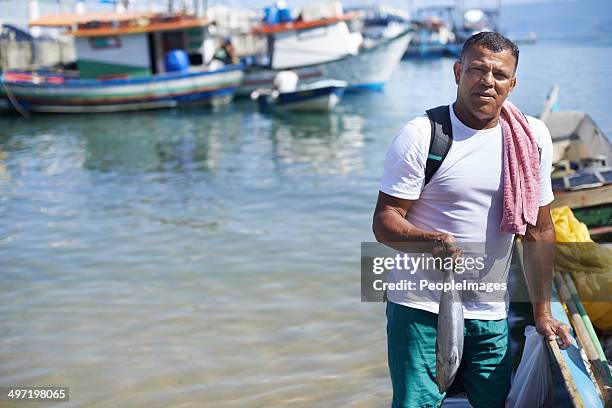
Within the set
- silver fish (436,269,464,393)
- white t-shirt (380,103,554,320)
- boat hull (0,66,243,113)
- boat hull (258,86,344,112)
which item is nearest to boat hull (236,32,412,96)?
boat hull (0,66,243,113)

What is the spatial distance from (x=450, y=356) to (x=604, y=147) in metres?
5.89

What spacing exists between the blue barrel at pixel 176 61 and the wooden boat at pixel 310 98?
413cm

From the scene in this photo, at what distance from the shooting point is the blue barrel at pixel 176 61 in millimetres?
24312

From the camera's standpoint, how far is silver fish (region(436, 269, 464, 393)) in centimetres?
250

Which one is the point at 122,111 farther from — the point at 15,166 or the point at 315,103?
the point at 15,166

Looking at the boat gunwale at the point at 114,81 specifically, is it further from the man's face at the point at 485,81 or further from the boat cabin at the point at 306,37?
the man's face at the point at 485,81

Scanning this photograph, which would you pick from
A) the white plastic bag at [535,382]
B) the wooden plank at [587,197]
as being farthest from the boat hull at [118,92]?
the white plastic bag at [535,382]

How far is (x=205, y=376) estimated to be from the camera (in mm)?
5156

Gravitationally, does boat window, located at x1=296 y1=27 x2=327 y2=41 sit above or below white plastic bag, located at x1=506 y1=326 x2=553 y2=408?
above

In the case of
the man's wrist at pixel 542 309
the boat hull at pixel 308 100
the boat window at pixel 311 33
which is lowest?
the boat hull at pixel 308 100

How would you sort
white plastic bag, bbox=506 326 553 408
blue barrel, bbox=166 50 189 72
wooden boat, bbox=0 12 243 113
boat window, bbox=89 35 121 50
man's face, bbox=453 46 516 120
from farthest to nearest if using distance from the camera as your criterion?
boat window, bbox=89 35 121 50 < blue barrel, bbox=166 50 189 72 < wooden boat, bbox=0 12 243 113 < white plastic bag, bbox=506 326 553 408 < man's face, bbox=453 46 516 120

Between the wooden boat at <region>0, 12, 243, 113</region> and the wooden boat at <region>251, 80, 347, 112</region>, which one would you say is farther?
the wooden boat at <region>0, 12, 243, 113</region>

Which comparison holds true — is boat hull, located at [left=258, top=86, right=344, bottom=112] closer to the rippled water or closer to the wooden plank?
the rippled water

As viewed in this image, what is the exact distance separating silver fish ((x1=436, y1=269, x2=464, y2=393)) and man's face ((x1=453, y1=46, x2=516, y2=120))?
0.62 meters
